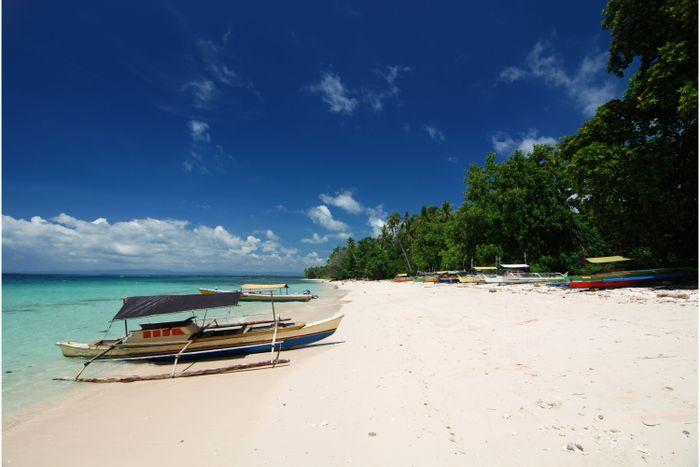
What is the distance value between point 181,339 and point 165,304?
1.30 metres

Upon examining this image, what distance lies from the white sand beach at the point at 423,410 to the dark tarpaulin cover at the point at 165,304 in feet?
7.40

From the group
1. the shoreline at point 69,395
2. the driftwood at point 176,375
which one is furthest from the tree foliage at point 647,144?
the shoreline at point 69,395

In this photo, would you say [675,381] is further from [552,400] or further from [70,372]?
[70,372]

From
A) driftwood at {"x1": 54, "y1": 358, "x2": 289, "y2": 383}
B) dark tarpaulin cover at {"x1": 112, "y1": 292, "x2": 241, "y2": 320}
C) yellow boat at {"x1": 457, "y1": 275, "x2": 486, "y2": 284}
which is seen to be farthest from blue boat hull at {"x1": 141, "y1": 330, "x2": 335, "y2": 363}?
yellow boat at {"x1": 457, "y1": 275, "x2": 486, "y2": 284}

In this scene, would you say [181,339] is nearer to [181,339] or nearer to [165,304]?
[181,339]

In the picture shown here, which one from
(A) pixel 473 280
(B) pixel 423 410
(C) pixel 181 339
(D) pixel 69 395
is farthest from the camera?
(A) pixel 473 280

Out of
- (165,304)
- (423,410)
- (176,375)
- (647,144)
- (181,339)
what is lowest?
(176,375)

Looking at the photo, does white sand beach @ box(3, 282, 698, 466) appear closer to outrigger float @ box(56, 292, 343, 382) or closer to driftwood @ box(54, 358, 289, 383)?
driftwood @ box(54, 358, 289, 383)

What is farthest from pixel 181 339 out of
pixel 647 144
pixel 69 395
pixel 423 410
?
pixel 647 144

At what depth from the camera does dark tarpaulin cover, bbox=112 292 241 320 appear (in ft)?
31.4

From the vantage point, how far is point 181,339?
32.6ft

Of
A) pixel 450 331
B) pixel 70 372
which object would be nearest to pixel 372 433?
pixel 450 331

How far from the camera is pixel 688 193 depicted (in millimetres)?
17625

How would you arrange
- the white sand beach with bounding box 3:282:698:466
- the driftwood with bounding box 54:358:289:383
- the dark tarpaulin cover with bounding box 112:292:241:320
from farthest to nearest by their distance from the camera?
1. the dark tarpaulin cover with bounding box 112:292:241:320
2. the driftwood with bounding box 54:358:289:383
3. the white sand beach with bounding box 3:282:698:466
